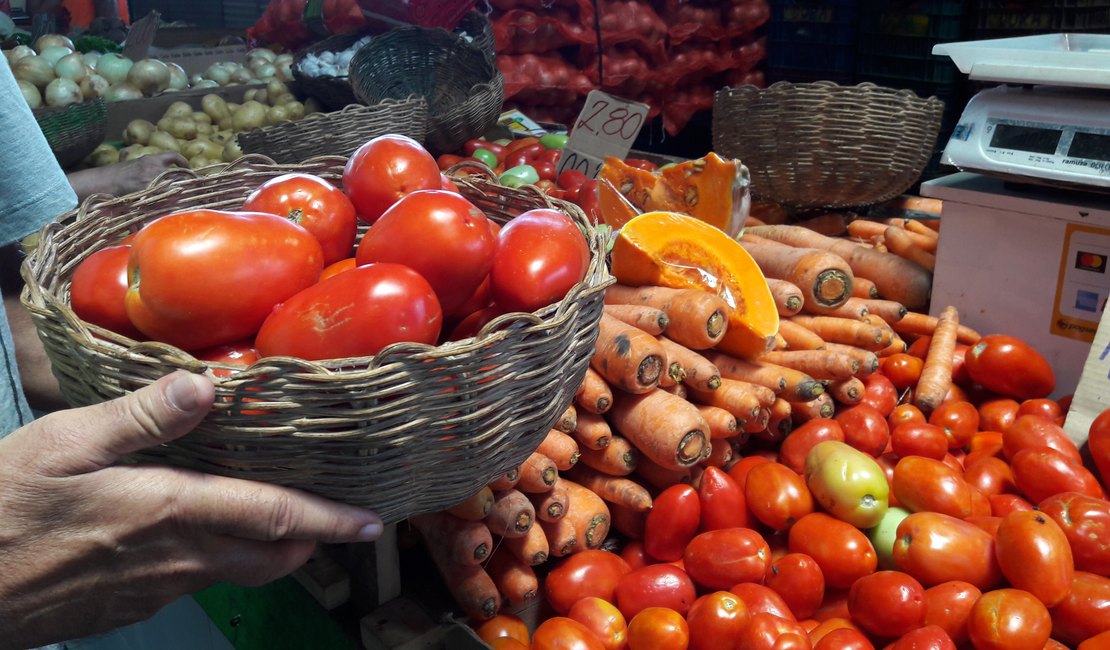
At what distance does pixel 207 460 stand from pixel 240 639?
1.16m

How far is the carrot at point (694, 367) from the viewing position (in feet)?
5.58

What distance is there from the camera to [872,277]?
2.40 meters

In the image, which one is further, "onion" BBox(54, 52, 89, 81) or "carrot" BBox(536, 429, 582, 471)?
"onion" BBox(54, 52, 89, 81)

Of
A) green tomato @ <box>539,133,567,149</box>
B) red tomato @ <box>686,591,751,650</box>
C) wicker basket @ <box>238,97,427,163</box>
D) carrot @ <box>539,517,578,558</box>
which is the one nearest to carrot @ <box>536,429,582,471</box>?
carrot @ <box>539,517,578,558</box>

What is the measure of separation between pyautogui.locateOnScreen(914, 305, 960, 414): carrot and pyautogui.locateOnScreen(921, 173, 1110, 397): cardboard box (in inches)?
5.8

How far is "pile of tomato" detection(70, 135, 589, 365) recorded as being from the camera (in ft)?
3.00

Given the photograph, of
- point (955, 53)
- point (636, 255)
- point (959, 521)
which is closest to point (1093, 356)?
point (959, 521)

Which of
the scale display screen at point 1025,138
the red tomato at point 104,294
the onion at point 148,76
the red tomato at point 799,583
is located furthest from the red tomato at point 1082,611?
the onion at point 148,76

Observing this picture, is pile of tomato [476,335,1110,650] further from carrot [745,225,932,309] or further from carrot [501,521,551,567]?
carrot [745,225,932,309]

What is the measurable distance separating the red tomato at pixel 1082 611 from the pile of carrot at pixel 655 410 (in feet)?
1.93

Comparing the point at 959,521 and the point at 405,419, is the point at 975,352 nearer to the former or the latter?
the point at 959,521

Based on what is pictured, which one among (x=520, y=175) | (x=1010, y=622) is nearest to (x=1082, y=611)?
(x=1010, y=622)

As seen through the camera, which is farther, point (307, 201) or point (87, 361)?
point (307, 201)

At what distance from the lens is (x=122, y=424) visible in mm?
780
